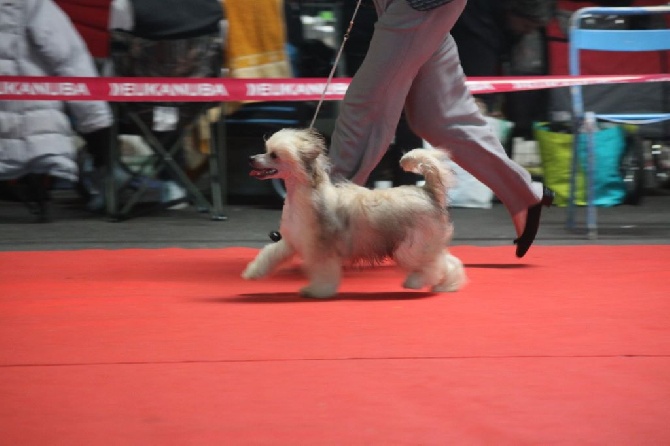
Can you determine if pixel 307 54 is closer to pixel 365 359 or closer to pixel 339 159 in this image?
pixel 339 159

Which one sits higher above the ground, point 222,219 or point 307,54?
point 307,54

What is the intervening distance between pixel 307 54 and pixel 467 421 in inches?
220

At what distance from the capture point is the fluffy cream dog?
13.0ft

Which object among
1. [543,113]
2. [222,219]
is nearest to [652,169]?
[543,113]

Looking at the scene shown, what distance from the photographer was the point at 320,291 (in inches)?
157

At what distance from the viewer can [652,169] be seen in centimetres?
838

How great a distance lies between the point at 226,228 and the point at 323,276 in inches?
102

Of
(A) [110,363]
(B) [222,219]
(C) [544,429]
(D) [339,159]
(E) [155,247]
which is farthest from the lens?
(B) [222,219]

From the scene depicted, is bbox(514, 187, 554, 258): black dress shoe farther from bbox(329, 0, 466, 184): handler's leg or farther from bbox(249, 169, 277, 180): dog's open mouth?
bbox(249, 169, 277, 180): dog's open mouth

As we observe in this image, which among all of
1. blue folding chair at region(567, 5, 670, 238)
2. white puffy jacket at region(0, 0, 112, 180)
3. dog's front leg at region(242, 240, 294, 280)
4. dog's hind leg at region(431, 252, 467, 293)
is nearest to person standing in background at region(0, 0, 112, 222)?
white puffy jacket at region(0, 0, 112, 180)

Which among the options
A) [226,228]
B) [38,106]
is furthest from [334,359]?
[38,106]

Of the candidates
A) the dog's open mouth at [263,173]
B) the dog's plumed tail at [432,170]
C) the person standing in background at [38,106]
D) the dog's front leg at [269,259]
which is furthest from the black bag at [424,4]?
the person standing in background at [38,106]

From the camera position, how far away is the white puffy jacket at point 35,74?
6.81m

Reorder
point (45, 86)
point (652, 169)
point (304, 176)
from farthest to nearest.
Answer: point (652, 169) → point (45, 86) → point (304, 176)
